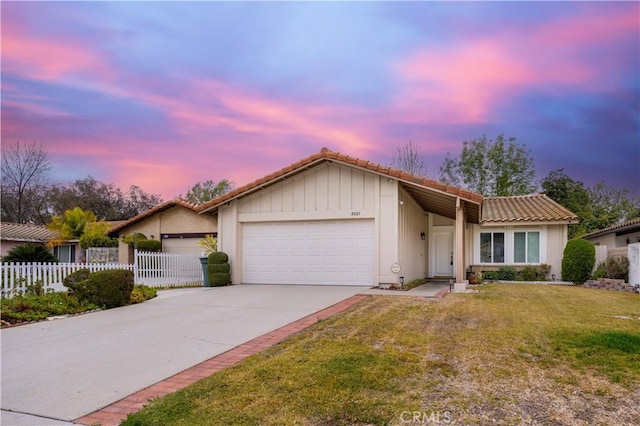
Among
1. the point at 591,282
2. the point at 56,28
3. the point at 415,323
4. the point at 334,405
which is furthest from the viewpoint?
the point at 591,282

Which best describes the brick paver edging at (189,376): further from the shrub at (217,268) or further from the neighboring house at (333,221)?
the shrub at (217,268)

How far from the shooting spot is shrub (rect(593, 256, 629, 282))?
15.8 meters

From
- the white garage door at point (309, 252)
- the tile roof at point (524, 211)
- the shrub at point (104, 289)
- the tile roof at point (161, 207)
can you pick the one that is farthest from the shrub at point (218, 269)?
the tile roof at point (524, 211)

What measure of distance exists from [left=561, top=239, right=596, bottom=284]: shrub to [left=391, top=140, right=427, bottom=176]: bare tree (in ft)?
49.8

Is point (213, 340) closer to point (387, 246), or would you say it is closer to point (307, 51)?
point (387, 246)

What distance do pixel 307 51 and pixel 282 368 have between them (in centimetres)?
1124

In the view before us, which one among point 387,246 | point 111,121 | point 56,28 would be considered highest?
point 56,28

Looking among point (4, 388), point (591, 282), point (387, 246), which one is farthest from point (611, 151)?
point (4, 388)

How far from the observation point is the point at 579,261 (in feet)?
57.0

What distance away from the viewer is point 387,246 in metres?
13.7

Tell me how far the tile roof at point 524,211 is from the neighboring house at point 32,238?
26772 millimetres

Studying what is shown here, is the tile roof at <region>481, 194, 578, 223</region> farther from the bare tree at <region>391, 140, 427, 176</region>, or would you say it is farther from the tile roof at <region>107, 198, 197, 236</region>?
the tile roof at <region>107, 198, 197, 236</region>

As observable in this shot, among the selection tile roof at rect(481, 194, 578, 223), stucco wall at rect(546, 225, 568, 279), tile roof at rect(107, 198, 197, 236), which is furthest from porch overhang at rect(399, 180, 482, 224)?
→ tile roof at rect(107, 198, 197, 236)

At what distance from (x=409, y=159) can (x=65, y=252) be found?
25.7m
